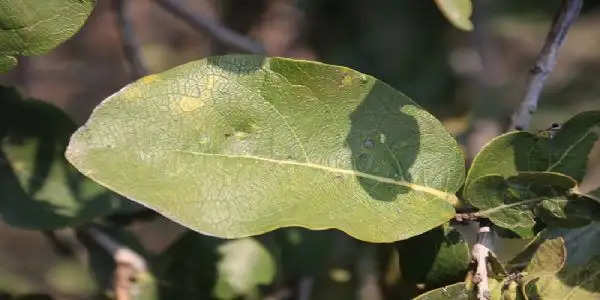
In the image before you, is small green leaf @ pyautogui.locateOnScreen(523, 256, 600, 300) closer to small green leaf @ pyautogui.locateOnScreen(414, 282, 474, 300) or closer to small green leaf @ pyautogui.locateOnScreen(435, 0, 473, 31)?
small green leaf @ pyautogui.locateOnScreen(414, 282, 474, 300)

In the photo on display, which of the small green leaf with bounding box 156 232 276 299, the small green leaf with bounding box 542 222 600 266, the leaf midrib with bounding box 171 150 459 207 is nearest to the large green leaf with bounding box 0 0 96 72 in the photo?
the leaf midrib with bounding box 171 150 459 207

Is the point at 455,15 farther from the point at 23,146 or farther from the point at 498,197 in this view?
the point at 23,146

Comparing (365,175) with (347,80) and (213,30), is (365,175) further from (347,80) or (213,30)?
(213,30)

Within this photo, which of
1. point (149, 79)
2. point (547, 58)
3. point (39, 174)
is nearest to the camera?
point (149, 79)

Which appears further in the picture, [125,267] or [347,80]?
[125,267]

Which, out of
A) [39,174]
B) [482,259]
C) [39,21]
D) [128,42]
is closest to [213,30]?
[128,42]

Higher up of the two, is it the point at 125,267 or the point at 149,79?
the point at 149,79

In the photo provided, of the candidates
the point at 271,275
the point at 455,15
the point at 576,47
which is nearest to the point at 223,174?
the point at 455,15
